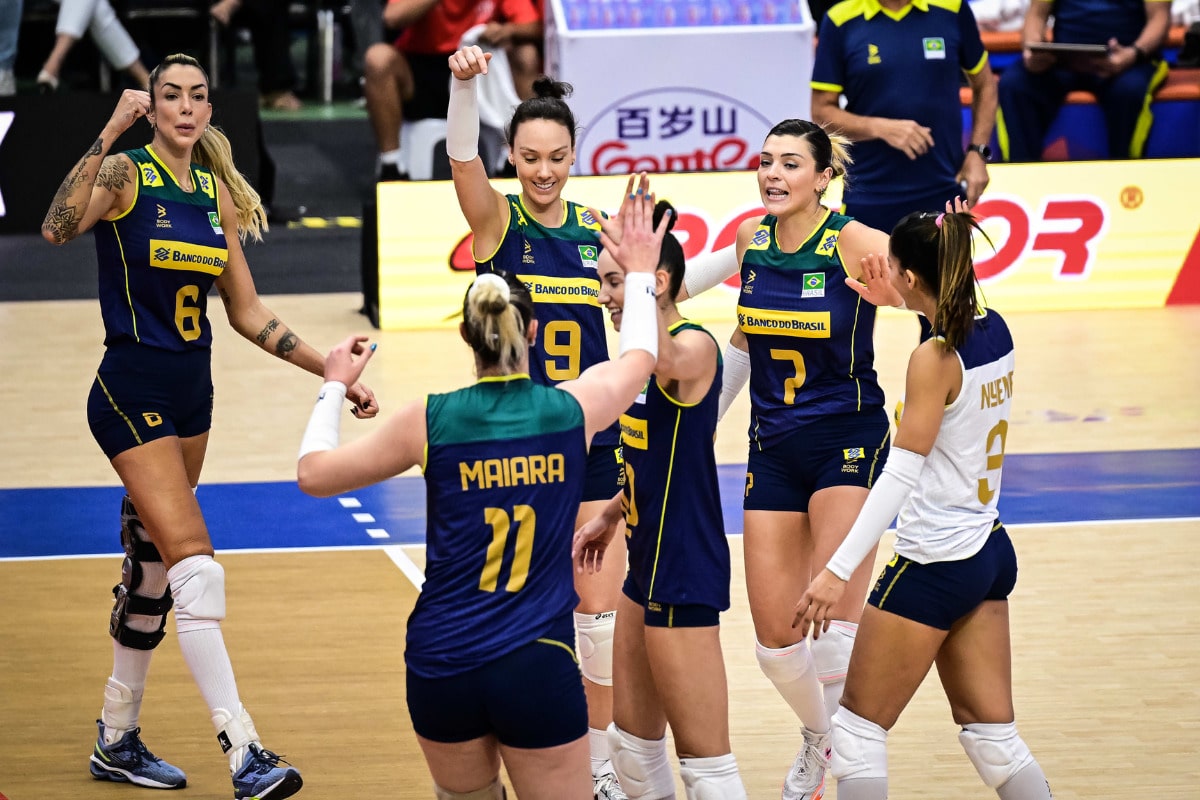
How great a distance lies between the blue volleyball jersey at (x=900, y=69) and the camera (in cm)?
817

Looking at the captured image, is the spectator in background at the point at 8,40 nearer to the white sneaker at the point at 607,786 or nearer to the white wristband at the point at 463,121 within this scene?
the white wristband at the point at 463,121

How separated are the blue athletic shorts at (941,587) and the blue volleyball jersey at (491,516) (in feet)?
3.16

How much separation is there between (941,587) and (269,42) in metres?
12.9

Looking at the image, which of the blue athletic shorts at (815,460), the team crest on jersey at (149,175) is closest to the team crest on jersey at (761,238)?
the blue athletic shorts at (815,460)

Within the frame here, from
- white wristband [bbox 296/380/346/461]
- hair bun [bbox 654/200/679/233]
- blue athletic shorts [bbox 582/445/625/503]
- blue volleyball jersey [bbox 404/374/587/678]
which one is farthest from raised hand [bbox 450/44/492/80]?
blue volleyball jersey [bbox 404/374/587/678]

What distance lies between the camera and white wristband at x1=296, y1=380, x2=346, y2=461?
145 inches

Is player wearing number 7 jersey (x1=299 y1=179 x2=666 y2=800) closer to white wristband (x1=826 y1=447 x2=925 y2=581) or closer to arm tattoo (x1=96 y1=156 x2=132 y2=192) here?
white wristband (x1=826 y1=447 x2=925 y2=581)

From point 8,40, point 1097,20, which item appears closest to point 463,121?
point 1097,20

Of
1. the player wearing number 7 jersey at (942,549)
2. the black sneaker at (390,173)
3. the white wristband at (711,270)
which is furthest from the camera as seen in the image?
the black sneaker at (390,173)

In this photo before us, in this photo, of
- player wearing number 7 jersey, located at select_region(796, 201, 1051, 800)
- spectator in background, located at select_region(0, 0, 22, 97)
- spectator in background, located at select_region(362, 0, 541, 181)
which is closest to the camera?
player wearing number 7 jersey, located at select_region(796, 201, 1051, 800)

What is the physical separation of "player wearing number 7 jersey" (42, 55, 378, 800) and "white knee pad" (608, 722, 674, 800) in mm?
1021

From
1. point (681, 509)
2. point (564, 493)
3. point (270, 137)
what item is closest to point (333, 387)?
point (564, 493)

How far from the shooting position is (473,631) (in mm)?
3580

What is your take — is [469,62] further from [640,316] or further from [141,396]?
[141,396]
